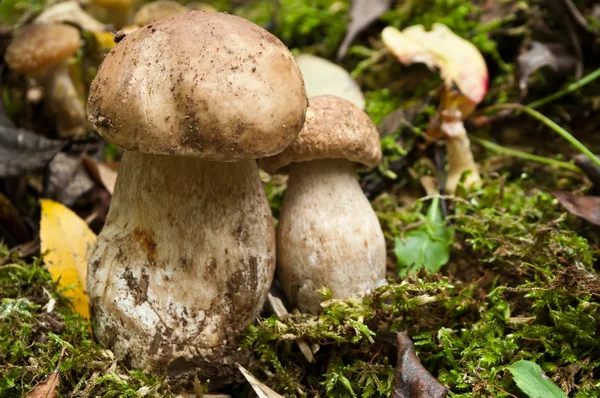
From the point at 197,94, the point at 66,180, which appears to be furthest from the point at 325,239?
the point at 66,180

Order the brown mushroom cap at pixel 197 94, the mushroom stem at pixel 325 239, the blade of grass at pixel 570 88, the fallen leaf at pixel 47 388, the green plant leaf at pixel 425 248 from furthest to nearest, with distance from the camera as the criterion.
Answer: the blade of grass at pixel 570 88 < the green plant leaf at pixel 425 248 < the mushroom stem at pixel 325 239 < the fallen leaf at pixel 47 388 < the brown mushroom cap at pixel 197 94

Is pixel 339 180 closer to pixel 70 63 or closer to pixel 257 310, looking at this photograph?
pixel 257 310

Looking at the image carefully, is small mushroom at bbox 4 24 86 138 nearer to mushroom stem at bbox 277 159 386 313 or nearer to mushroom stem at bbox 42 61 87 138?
mushroom stem at bbox 42 61 87 138

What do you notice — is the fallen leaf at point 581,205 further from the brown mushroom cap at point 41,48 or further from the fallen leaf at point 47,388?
the brown mushroom cap at point 41,48

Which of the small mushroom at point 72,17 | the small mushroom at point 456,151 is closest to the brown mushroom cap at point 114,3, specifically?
the small mushroom at point 72,17

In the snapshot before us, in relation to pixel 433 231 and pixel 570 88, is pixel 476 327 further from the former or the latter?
pixel 570 88

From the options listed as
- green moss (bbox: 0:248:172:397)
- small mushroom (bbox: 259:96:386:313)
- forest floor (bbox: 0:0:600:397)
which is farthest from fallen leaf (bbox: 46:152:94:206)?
small mushroom (bbox: 259:96:386:313)

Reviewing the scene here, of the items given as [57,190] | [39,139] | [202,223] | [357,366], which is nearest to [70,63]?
[39,139]
